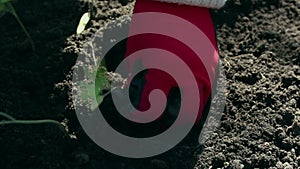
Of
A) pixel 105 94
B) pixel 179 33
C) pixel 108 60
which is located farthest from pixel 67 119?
pixel 179 33

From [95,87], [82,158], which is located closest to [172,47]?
[95,87]

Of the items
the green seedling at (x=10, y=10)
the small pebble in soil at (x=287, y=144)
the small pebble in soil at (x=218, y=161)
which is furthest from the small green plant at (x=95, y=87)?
the small pebble in soil at (x=287, y=144)

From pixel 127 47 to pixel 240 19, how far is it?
0.45 metres

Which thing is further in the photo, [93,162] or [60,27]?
[60,27]

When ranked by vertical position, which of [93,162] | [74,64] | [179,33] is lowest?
[93,162]

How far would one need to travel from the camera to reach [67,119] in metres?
1.62

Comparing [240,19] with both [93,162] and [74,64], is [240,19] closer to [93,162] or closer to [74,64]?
[74,64]

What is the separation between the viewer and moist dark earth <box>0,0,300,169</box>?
5.12 ft

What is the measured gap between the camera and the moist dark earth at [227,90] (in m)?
1.56

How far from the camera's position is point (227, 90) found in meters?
1.76

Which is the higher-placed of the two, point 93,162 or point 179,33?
point 179,33

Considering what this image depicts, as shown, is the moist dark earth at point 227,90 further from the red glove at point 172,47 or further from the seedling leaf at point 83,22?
the red glove at point 172,47

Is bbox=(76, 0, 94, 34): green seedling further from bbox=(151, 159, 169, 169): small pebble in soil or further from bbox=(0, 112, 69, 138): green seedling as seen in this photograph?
bbox=(151, 159, 169, 169): small pebble in soil

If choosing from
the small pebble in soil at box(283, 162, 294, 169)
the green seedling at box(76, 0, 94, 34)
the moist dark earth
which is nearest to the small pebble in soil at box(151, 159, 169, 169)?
the moist dark earth
